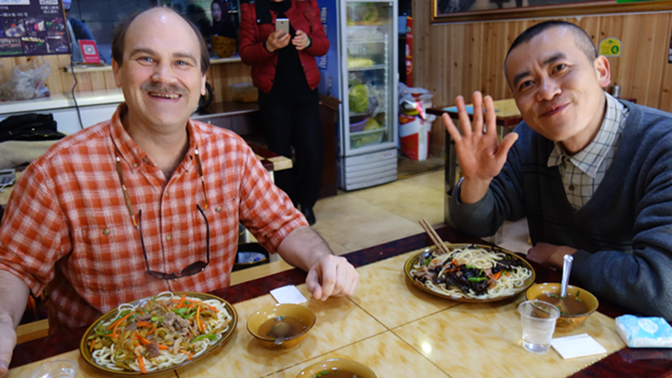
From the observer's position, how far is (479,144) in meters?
1.44

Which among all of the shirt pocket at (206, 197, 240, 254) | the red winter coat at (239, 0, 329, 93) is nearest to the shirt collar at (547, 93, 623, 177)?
the shirt pocket at (206, 197, 240, 254)

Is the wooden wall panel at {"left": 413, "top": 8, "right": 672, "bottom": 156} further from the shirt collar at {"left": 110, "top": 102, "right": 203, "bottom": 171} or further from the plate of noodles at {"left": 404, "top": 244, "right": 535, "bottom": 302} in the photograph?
the shirt collar at {"left": 110, "top": 102, "right": 203, "bottom": 171}

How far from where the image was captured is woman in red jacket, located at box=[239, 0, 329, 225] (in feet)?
11.9

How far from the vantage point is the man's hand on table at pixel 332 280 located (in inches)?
48.4

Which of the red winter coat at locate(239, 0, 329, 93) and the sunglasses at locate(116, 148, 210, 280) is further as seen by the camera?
the red winter coat at locate(239, 0, 329, 93)

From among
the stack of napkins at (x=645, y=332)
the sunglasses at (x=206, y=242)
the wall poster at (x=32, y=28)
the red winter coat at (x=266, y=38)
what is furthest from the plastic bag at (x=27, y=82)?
the stack of napkins at (x=645, y=332)

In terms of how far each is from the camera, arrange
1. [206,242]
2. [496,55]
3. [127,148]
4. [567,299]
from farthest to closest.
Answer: [496,55], [206,242], [127,148], [567,299]

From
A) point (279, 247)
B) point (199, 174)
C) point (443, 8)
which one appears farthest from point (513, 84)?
point (443, 8)

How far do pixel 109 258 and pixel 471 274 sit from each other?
3.45 feet

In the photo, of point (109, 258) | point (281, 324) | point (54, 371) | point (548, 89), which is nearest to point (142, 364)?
point (54, 371)

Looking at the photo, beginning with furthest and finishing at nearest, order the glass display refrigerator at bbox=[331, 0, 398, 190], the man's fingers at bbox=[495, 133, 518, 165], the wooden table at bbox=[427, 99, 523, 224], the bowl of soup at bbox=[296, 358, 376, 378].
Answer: the glass display refrigerator at bbox=[331, 0, 398, 190]
the wooden table at bbox=[427, 99, 523, 224]
the man's fingers at bbox=[495, 133, 518, 165]
the bowl of soup at bbox=[296, 358, 376, 378]

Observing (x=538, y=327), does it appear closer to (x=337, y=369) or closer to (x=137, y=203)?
(x=337, y=369)

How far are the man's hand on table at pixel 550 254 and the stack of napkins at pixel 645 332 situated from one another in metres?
0.39

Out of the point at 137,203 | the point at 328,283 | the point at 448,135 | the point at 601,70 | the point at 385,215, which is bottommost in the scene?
the point at 385,215
